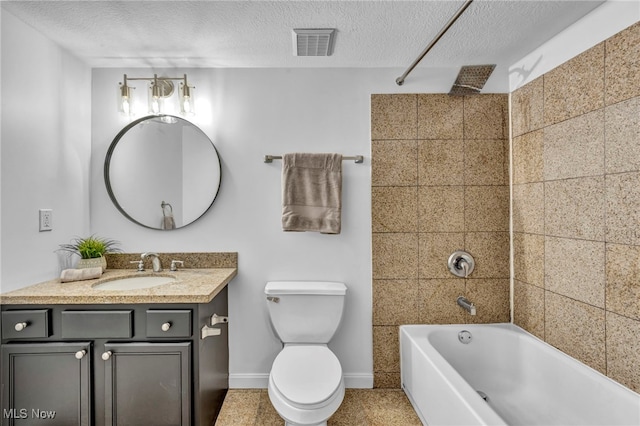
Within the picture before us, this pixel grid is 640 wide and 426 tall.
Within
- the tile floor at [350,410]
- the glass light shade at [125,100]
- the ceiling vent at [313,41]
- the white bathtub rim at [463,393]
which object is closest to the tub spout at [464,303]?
the white bathtub rim at [463,393]

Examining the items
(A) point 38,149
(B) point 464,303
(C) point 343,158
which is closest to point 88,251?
(A) point 38,149

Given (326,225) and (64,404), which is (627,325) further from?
(64,404)

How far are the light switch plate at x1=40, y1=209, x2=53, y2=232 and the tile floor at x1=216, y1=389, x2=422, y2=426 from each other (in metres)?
1.43

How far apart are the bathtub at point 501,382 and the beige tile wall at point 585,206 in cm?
10

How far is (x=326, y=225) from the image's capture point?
81.0 inches

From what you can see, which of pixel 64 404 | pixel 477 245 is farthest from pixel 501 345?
pixel 64 404

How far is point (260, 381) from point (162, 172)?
151 cm

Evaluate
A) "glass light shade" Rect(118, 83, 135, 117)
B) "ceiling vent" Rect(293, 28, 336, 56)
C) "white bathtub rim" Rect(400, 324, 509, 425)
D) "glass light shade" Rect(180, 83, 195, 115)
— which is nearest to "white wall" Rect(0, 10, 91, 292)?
"glass light shade" Rect(118, 83, 135, 117)

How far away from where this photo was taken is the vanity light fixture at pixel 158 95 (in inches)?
80.0

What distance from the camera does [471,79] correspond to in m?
2.08

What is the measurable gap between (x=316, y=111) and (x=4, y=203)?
1.72 meters

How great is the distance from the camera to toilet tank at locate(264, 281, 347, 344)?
78.1 inches

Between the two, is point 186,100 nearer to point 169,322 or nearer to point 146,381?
point 169,322

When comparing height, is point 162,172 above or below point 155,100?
below
